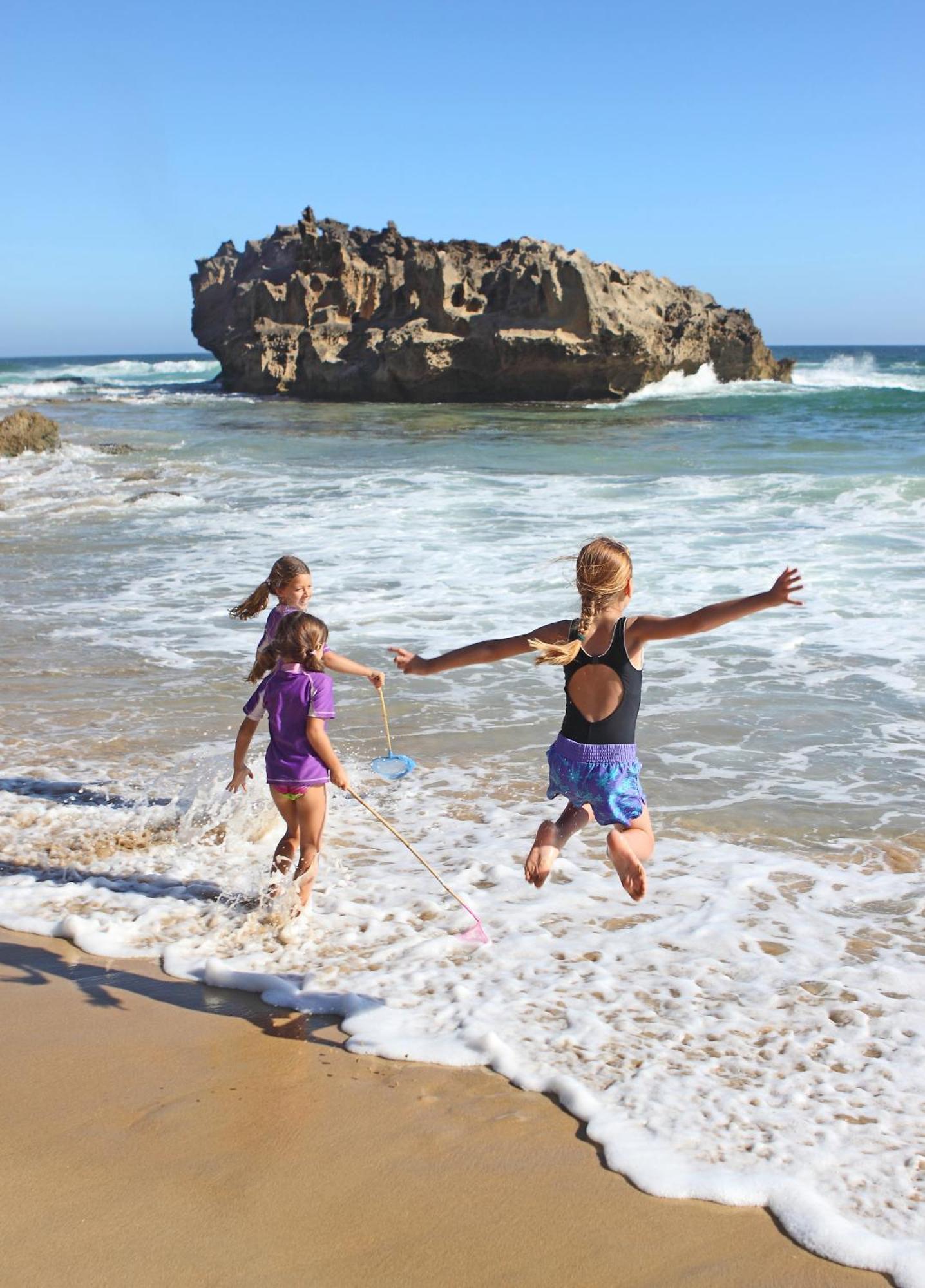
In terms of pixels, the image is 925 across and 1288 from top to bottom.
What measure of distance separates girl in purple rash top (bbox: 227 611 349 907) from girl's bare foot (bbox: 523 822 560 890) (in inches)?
32.1

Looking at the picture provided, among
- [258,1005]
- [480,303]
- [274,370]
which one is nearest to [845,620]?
[258,1005]

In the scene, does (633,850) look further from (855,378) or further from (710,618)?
(855,378)

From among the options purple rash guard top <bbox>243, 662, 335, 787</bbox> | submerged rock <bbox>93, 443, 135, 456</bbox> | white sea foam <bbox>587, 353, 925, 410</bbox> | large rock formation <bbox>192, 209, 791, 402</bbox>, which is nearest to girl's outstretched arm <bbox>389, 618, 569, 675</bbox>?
purple rash guard top <bbox>243, 662, 335, 787</bbox>

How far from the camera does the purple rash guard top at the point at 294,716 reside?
4.17 meters

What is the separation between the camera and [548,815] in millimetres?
5441

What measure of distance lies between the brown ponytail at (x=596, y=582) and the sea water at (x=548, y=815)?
3.19 ft

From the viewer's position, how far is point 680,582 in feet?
35.1

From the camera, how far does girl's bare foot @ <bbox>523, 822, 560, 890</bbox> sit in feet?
11.6

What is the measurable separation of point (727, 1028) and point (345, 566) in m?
8.76

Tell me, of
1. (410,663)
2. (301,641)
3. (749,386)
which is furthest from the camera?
(749,386)

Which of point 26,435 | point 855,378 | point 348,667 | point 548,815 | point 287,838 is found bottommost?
point 548,815

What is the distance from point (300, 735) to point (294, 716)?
0.08 metres

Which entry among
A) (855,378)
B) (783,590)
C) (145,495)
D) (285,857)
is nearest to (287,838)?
(285,857)

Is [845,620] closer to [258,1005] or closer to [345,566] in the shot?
[345,566]
